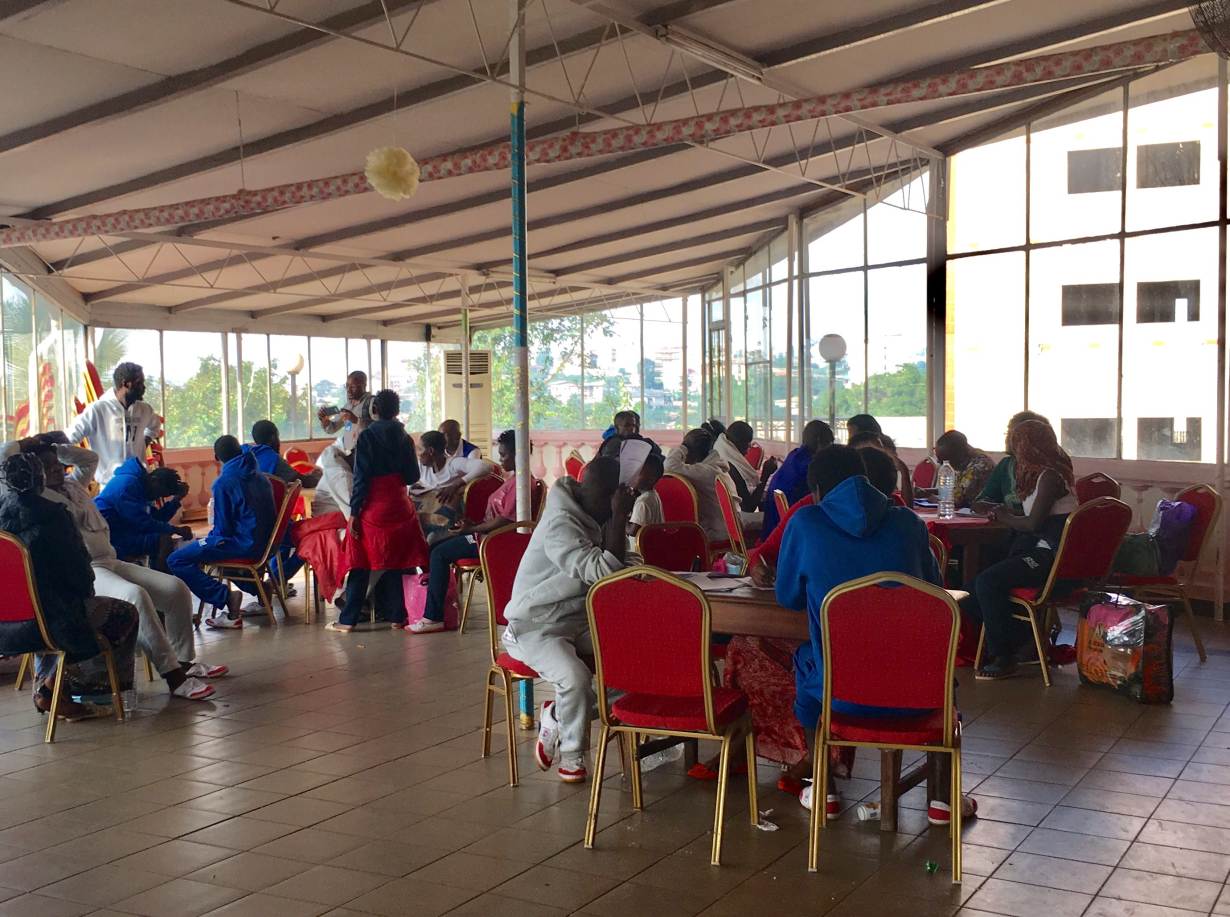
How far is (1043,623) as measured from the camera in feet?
19.4

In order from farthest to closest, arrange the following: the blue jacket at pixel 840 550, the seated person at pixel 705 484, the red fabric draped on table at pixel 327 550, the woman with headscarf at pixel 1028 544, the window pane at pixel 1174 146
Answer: the window pane at pixel 1174 146 → the red fabric draped on table at pixel 327 550 → the seated person at pixel 705 484 → the woman with headscarf at pixel 1028 544 → the blue jacket at pixel 840 550

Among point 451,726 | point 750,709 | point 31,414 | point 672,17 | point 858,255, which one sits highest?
point 672,17

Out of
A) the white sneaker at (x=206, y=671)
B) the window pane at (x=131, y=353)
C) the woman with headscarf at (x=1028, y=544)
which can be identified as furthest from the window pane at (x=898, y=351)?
the window pane at (x=131, y=353)

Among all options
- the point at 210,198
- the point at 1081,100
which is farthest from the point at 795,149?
the point at 210,198

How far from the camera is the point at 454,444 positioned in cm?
905

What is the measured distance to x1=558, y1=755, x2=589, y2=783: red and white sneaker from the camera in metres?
4.30

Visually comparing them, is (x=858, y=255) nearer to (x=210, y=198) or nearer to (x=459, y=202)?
(x=459, y=202)

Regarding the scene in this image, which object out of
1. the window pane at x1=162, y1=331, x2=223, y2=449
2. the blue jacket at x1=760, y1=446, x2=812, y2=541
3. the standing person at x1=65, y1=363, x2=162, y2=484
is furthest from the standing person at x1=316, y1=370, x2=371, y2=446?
the window pane at x1=162, y1=331, x2=223, y2=449

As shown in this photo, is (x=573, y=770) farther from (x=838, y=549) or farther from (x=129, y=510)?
(x=129, y=510)

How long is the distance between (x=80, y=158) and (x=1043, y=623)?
7.97m

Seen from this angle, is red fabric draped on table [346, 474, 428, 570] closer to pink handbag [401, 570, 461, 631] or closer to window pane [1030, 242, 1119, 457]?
pink handbag [401, 570, 461, 631]

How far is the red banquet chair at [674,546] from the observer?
16.4 feet

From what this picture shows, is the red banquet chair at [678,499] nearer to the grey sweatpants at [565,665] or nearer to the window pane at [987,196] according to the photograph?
the grey sweatpants at [565,665]

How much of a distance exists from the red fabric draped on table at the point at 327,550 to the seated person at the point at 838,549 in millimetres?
4555
